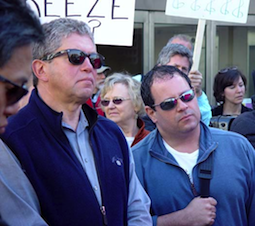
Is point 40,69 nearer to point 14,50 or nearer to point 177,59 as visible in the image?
point 14,50

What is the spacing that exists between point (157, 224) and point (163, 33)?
4302 mm

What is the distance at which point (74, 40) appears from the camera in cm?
240

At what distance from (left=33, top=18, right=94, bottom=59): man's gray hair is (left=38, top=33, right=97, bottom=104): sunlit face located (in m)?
0.03

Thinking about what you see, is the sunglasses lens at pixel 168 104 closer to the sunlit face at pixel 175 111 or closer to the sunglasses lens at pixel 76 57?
the sunlit face at pixel 175 111

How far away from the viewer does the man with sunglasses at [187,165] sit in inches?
103

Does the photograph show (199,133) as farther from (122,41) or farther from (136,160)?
(122,41)

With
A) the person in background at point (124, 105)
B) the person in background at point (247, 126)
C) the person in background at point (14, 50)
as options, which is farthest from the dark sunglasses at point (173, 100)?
the person in background at point (14, 50)

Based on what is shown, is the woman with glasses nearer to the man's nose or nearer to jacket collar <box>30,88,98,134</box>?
jacket collar <box>30,88,98,134</box>

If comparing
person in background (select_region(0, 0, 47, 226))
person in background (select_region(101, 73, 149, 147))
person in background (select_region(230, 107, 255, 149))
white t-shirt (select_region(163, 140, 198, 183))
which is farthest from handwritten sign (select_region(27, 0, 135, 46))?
person in background (select_region(0, 0, 47, 226))

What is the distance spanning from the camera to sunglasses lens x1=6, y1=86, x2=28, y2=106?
1.39 m

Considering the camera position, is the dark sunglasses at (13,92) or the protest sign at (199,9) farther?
the protest sign at (199,9)

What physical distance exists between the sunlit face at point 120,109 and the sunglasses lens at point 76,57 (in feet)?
5.65

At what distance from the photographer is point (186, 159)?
9.03 ft

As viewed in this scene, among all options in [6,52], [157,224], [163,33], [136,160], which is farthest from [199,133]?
[163,33]
